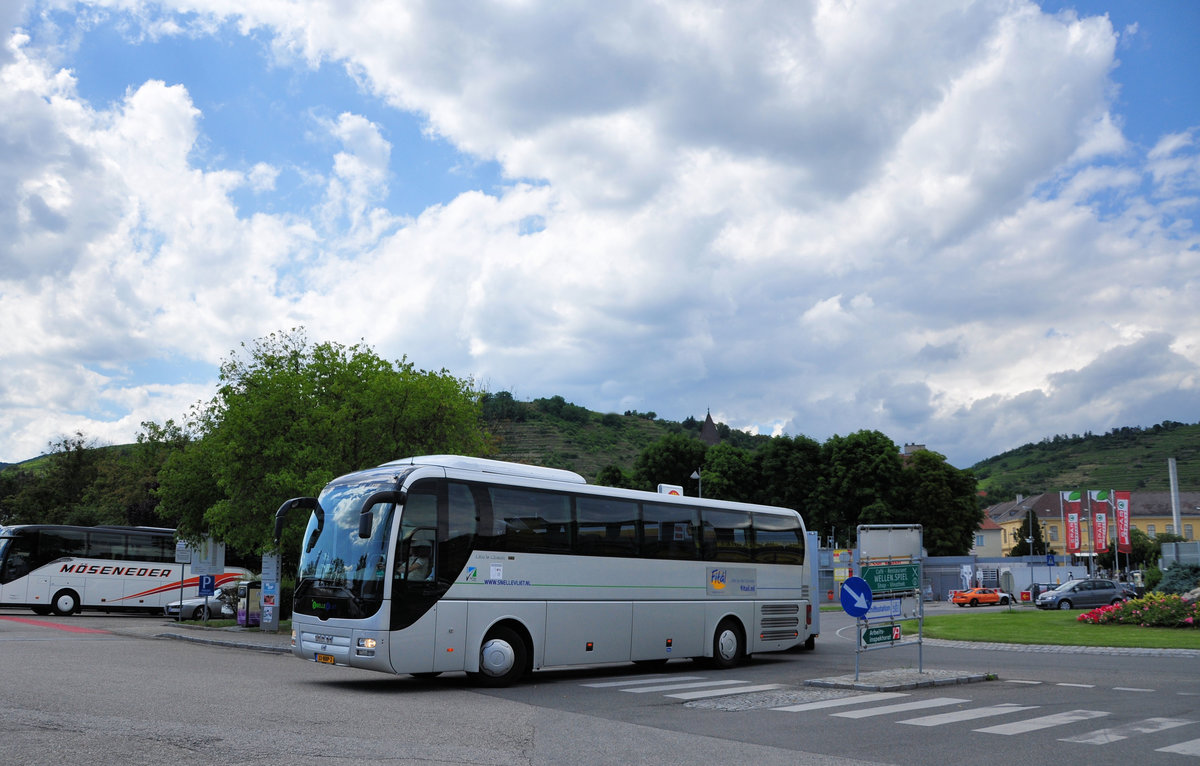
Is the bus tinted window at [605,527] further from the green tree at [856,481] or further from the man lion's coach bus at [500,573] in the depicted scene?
the green tree at [856,481]

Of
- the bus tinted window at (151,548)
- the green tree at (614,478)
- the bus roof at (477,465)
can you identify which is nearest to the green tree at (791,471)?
the green tree at (614,478)

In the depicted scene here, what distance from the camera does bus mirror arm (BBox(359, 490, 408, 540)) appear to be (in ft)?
42.8

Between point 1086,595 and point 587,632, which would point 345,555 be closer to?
point 587,632

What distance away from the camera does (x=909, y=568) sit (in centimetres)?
1602

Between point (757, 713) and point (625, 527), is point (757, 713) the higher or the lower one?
the lower one

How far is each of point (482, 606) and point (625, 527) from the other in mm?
3412

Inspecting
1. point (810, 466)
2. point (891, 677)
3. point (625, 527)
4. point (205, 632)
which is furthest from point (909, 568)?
point (810, 466)

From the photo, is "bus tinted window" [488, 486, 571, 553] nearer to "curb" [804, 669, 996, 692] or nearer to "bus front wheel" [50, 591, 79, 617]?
"curb" [804, 669, 996, 692]

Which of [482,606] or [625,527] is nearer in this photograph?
[482,606]

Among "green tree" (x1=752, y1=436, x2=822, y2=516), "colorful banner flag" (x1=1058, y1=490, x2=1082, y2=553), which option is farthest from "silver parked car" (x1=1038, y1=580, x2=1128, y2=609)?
"green tree" (x1=752, y1=436, x2=822, y2=516)

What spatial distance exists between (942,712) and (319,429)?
19.8 meters

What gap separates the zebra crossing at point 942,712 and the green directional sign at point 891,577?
2.05 meters

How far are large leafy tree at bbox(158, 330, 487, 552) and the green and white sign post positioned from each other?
1514cm

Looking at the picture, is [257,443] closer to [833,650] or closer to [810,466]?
[833,650]
